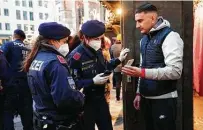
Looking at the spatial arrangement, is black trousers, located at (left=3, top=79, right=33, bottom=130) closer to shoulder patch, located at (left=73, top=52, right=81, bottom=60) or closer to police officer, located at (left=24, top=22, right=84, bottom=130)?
shoulder patch, located at (left=73, top=52, right=81, bottom=60)

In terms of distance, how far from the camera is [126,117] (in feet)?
13.4

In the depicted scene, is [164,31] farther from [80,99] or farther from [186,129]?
[186,129]

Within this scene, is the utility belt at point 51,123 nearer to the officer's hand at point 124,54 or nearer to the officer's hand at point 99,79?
the officer's hand at point 99,79

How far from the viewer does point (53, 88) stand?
103 inches

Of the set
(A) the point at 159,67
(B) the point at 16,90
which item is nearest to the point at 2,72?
(B) the point at 16,90

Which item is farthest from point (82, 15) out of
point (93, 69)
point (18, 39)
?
point (93, 69)

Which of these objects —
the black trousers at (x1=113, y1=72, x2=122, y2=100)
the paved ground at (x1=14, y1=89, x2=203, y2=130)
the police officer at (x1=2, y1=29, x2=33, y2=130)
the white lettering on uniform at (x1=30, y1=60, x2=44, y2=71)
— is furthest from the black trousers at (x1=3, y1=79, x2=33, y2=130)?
the black trousers at (x1=113, y1=72, x2=122, y2=100)

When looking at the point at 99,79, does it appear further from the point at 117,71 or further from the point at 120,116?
the point at 117,71

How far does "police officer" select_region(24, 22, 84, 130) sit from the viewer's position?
262cm

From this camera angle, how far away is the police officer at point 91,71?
3.66 meters

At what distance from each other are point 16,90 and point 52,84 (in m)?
3.11

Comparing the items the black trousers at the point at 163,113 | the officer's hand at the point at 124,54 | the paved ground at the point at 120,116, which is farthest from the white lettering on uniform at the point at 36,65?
the paved ground at the point at 120,116

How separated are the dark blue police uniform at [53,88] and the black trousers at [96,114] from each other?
2.69 ft

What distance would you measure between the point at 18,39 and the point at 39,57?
3.30m
